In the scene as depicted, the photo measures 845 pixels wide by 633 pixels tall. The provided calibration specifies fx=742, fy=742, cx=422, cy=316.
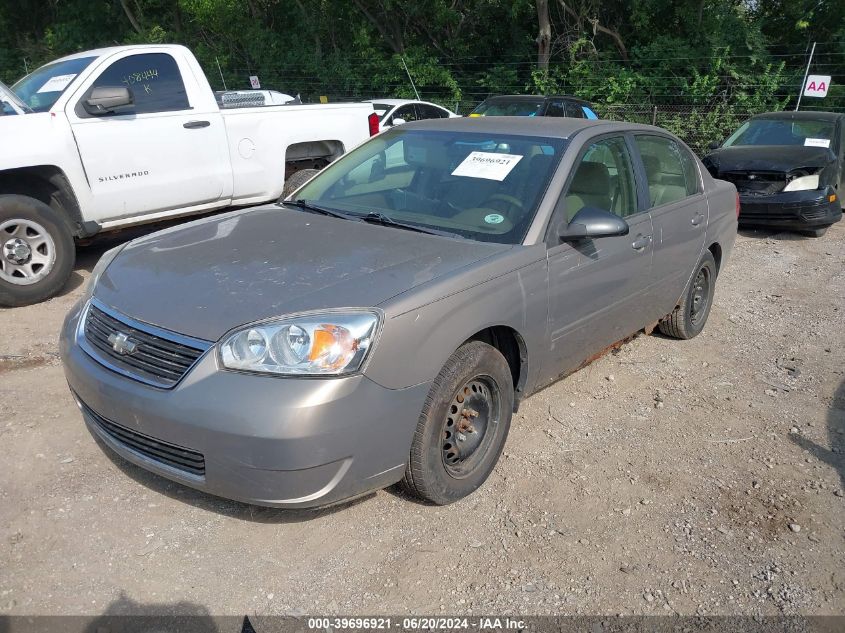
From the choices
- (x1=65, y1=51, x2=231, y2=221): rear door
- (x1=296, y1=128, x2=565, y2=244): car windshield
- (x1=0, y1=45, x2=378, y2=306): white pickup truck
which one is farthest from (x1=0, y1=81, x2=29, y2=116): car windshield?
(x1=296, y1=128, x2=565, y2=244): car windshield

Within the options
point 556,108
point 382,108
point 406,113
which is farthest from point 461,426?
point 406,113

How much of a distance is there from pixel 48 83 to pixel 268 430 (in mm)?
5176

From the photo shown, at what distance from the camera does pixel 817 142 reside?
10086mm

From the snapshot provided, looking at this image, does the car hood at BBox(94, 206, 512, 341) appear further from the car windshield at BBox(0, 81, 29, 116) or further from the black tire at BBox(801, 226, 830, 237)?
the black tire at BBox(801, 226, 830, 237)

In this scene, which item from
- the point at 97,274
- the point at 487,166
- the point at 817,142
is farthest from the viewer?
the point at 817,142

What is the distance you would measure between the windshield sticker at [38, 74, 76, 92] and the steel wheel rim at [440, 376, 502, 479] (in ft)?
15.8

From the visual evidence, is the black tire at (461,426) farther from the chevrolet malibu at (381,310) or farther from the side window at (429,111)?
the side window at (429,111)

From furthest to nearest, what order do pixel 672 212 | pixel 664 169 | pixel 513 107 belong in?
1. pixel 513 107
2. pixel 664 169
3. pixel 672 212

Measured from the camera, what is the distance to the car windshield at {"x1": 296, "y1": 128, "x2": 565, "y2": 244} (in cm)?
380

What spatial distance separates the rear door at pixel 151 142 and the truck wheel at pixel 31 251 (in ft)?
1.46

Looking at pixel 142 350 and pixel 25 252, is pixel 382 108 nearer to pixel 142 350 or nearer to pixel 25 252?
pixel 25 252

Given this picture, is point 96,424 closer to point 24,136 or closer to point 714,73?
point 24,136

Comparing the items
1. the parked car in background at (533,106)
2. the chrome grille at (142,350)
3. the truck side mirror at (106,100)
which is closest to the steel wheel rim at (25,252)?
the truck side mirror at (106,100)

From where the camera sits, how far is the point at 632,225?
173 inches
